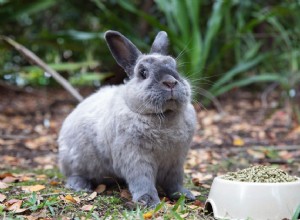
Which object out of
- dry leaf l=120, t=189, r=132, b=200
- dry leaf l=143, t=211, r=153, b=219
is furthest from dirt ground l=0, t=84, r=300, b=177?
dry leaf l=143, t=211, r=153, b=219

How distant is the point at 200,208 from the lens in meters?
3.18

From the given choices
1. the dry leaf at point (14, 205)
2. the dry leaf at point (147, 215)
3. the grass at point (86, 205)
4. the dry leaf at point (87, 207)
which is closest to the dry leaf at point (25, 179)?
the grass at point (86, 205)

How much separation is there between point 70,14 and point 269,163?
227 inches

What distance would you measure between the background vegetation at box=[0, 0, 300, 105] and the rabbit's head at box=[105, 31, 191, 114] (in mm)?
1202

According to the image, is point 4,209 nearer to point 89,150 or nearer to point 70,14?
point 89,150

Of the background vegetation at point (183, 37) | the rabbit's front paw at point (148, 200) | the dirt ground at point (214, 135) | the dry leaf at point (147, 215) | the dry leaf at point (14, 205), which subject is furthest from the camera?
the background vegetation at point (183, 37)

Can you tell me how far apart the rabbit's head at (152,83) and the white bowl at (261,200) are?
0.62 metres

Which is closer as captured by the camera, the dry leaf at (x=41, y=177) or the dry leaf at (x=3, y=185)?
the dry leaf at (x=3, y=185)

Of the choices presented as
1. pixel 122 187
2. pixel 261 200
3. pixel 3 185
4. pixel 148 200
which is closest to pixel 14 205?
pixel 3 185

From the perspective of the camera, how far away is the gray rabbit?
3.19 metres

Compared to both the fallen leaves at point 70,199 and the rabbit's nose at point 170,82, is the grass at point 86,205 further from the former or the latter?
the rabbit's nose at point 170,82

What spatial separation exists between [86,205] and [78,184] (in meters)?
0.60

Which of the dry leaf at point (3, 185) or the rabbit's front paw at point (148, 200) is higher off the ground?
the dry leaf at point (3, 185)

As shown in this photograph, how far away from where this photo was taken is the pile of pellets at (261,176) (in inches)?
117
